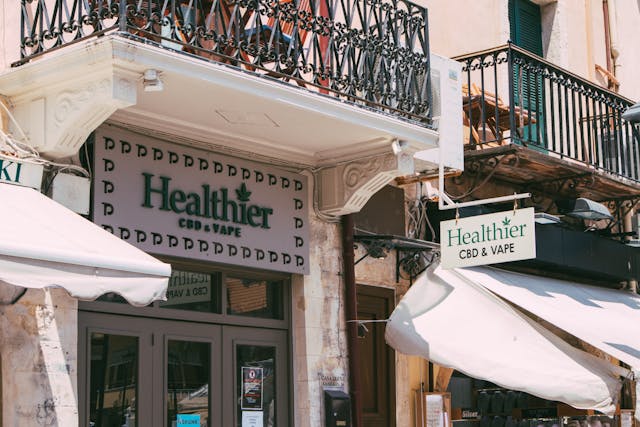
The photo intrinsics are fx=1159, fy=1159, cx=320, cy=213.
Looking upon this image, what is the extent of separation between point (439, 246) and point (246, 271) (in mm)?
2336

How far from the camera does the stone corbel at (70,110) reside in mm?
7551

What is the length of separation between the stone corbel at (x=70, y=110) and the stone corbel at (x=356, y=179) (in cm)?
267

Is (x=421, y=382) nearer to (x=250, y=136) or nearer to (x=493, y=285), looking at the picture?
(x=493, y=285)

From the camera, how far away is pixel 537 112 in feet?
38.4

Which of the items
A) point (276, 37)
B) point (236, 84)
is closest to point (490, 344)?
point (276, 37)

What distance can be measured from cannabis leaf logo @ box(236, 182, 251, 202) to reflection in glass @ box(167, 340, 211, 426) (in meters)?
1.20

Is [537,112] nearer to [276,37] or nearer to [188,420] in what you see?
[276,37]

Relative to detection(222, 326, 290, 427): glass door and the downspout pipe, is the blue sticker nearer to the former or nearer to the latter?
detection(222, 326, 290, 427): glass door

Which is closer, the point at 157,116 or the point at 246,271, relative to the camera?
the point at 157,116

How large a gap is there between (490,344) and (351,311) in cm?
124

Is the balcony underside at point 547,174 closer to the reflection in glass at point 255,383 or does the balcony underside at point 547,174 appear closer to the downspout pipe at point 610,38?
the downspout pipe at point 610,38

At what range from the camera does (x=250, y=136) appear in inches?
368

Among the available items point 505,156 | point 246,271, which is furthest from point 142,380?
point 505,156

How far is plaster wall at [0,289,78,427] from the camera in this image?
24.5 feet
